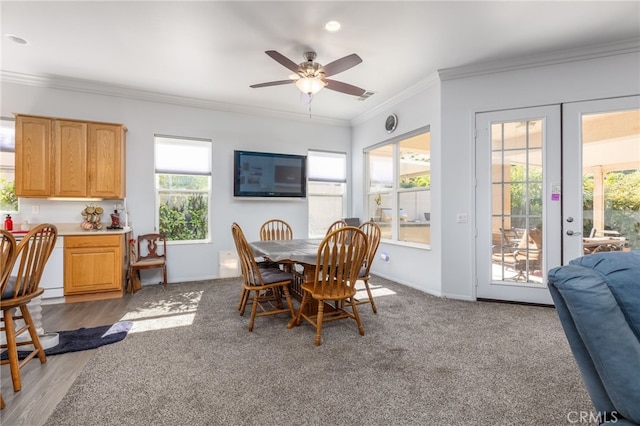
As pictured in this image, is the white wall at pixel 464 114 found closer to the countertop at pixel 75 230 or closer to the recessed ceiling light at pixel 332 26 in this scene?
the recessed ceiling light at pixel 332 26

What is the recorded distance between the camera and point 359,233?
237 cm

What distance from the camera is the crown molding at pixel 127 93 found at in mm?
3748

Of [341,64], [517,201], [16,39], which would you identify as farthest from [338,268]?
[16,39]

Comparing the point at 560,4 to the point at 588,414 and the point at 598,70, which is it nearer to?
the point at 598,70

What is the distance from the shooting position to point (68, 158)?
3715mm

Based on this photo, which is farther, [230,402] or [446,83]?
[446,83]

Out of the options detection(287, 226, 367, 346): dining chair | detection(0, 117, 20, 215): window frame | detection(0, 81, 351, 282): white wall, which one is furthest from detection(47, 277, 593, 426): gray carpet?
detection(0, 117, 20, 215): window frame

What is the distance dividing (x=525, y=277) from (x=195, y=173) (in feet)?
15.6

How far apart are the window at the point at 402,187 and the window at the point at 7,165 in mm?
5070

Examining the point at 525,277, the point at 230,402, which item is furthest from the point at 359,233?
the point at 525,277

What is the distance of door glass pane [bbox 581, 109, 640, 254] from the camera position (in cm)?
298

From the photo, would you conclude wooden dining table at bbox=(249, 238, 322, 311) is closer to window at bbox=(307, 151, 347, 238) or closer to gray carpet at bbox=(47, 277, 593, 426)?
gray carpet at bbox=(47, 277, 593, 426)

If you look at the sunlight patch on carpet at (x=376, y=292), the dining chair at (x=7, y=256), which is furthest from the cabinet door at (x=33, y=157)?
the sunlight patch on carpet at (x=376, y=292)

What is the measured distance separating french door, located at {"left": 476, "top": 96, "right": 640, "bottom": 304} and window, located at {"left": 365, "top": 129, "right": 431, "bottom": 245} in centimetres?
77
